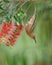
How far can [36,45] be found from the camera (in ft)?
4.61

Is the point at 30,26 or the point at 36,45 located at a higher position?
the point at 30,26

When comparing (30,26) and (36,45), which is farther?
(36,45)

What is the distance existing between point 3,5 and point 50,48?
368 millimetres

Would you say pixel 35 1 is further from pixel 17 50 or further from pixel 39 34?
pixel 17 50

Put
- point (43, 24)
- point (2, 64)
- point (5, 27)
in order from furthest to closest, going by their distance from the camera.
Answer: point (2, 64) → point (43, 24) → point (5, 27)

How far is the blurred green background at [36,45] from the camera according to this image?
1351mm

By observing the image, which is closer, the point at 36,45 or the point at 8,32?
the point at 8,32

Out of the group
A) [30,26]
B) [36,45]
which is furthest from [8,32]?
[36,45]

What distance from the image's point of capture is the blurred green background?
1351 mm

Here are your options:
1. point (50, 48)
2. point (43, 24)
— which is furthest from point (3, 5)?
point (50, 48)

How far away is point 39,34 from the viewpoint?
1395mm

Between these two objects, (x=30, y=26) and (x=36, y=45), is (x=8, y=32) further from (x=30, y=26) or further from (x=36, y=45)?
(x=36, y=45)

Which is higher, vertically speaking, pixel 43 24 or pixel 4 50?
pixel 43 24

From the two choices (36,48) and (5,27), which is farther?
(36,48)
